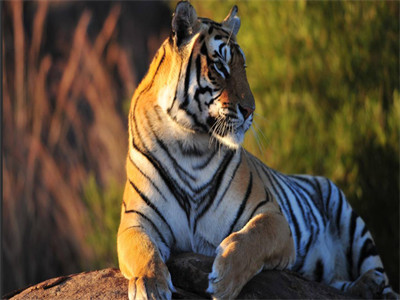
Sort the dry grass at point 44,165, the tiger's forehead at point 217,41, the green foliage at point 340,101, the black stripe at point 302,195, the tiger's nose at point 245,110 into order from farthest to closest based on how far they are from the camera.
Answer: the dry grass at point 44,165
the green foliage at point 340,101
the black stripe at point 302,195
the tiger's forehead at point 217,41
the tiger's nose at point 245,110

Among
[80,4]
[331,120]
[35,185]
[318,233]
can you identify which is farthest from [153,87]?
[80,4]

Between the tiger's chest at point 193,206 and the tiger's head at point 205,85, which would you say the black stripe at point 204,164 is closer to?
the tiger's chest at point 193,206

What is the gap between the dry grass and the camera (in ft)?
22.7

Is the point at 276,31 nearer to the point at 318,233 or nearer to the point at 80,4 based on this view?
the point at 318,233

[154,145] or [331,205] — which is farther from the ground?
[154,145]

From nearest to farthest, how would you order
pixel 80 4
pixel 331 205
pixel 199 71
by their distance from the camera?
1. pixel 199 71
2. pixel 331 205
3. pixel 80 4

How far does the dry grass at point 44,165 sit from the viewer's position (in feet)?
22.7

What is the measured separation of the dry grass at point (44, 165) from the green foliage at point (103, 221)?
14cm

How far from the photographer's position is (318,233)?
438 cm

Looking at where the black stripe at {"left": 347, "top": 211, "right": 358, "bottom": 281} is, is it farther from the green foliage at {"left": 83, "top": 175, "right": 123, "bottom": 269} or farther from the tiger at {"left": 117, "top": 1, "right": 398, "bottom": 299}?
the green foliage at {"left": 83, "top": 175, "right": 123, "bottom": 269}

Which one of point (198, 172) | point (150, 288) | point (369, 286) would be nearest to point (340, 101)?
point (369, 286)

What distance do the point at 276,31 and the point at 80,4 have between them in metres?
6.80

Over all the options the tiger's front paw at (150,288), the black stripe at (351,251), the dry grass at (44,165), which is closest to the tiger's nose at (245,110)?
the tiger's front paw at (150,288)

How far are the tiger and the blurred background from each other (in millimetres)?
1949
